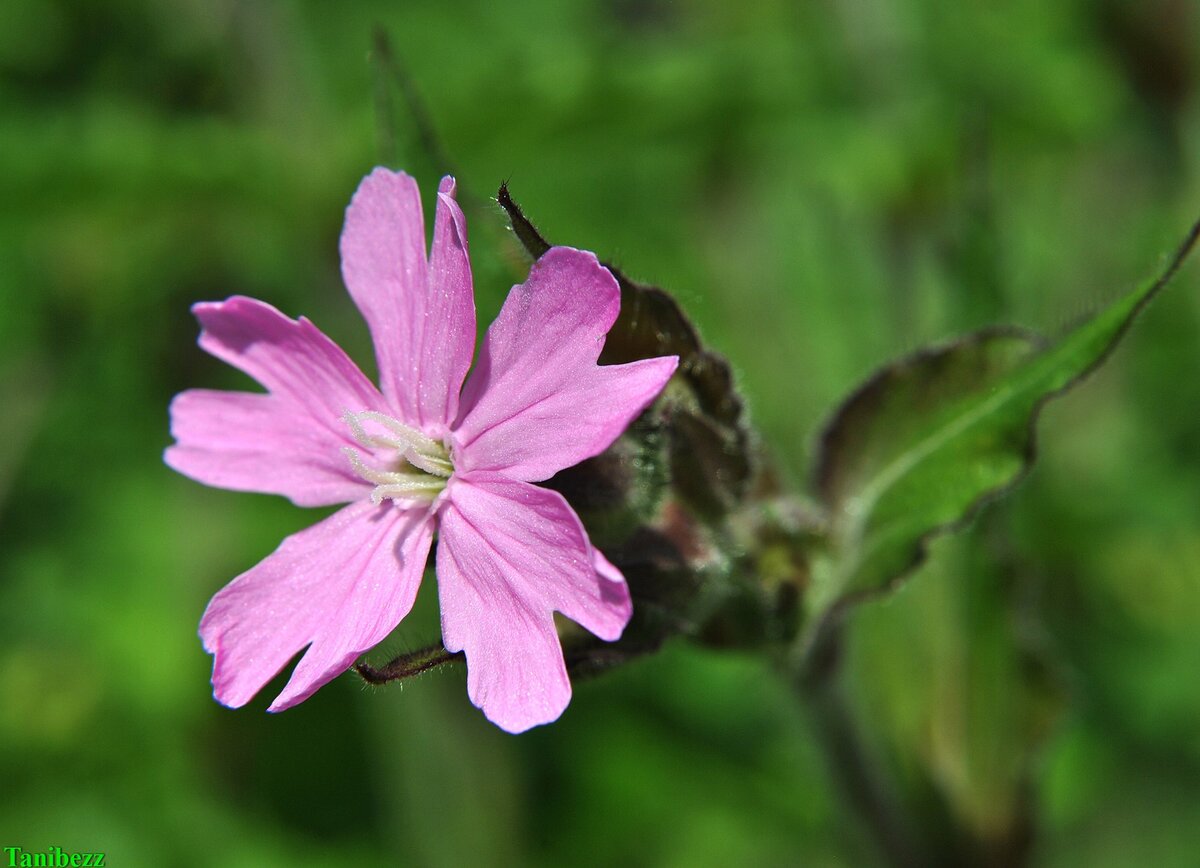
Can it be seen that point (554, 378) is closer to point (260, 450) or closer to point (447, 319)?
point (447, 319)

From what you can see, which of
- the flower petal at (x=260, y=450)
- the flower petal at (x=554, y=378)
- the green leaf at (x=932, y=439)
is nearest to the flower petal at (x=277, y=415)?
the flower petal at (x=260, y=450)

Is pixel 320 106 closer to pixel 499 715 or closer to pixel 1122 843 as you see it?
pixel 499 715

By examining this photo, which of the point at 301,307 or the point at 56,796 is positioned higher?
the point at 301,307

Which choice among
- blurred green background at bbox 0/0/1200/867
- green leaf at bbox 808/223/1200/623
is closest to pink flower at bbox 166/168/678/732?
green leaf at bbox 808/223/1200/623

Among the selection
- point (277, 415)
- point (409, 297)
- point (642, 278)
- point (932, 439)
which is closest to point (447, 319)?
point (409, 297)

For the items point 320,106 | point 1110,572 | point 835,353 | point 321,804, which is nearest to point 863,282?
point 835,353

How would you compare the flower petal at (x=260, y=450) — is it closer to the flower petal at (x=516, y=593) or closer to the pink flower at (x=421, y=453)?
the pink flower at (x=421, y=453)

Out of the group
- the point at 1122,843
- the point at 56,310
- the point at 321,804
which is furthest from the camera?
the point at 56,310
